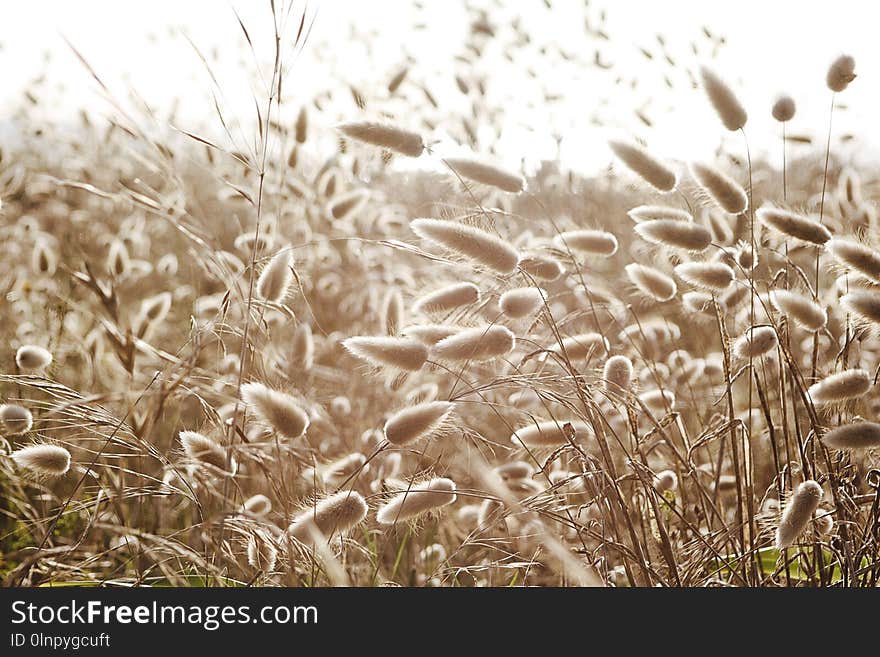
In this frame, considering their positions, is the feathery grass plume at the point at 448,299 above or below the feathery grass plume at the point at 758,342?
above

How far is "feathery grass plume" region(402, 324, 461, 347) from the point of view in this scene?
0.89 metres

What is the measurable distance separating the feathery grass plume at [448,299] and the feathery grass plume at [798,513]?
41 centimetres

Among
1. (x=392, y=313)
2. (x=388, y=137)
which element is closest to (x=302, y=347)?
(x=392, y=313)

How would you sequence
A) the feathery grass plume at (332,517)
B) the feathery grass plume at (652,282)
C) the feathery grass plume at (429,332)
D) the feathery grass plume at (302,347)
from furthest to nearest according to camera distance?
the feathery grass plume at (302,347), the feathery grass plume at (652,282), the feathery grass plume at (429,332), the feathery grass plume at (332,517)

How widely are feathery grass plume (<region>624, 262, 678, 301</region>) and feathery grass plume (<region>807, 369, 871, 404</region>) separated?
22cm

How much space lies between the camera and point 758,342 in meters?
0.91

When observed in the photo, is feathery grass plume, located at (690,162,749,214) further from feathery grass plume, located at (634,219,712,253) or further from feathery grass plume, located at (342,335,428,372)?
feathery grass plume, located at (342,335,428,372)

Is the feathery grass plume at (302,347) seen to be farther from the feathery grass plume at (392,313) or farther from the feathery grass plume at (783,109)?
the feathery grass plume at (783,109)

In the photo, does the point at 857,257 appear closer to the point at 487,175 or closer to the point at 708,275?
the point at 708,275

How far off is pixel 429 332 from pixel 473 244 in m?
0.12

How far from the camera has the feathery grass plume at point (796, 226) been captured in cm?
92

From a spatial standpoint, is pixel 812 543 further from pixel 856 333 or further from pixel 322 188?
pixel 322 188

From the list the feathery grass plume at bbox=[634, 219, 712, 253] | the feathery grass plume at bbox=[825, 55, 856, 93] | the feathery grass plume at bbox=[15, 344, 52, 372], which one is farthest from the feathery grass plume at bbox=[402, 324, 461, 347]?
the feathery grass plume at bbox=[825, 55, 856, 93]

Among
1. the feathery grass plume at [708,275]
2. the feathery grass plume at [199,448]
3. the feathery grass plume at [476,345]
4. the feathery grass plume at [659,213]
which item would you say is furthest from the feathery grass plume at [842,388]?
the feathery grass plume at [199,448]
